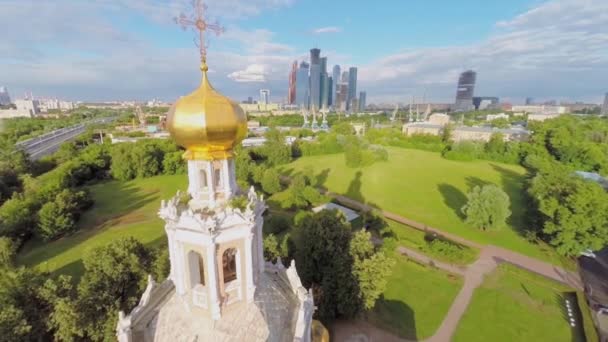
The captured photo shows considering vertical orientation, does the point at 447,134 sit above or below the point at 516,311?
above

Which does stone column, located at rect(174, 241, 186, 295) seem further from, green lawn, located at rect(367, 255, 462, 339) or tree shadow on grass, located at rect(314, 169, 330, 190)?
tree shadow on grass, located at rect(314, 169, 330, 190)

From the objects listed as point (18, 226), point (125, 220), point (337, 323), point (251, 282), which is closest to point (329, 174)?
point (125, 220)

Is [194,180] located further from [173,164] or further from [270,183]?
[173,164]

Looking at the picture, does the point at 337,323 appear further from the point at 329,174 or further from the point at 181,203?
the point at 329,174

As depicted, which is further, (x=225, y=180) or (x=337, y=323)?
(x=337, y=323)

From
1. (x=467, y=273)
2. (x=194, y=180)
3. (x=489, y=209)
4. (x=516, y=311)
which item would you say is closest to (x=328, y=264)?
(x=194, y=180)

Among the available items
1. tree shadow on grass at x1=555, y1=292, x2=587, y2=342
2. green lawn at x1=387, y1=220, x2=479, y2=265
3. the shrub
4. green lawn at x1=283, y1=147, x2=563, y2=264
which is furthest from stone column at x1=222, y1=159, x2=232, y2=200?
green lawn at x1=283, y1=147, x2=563, y2=264
